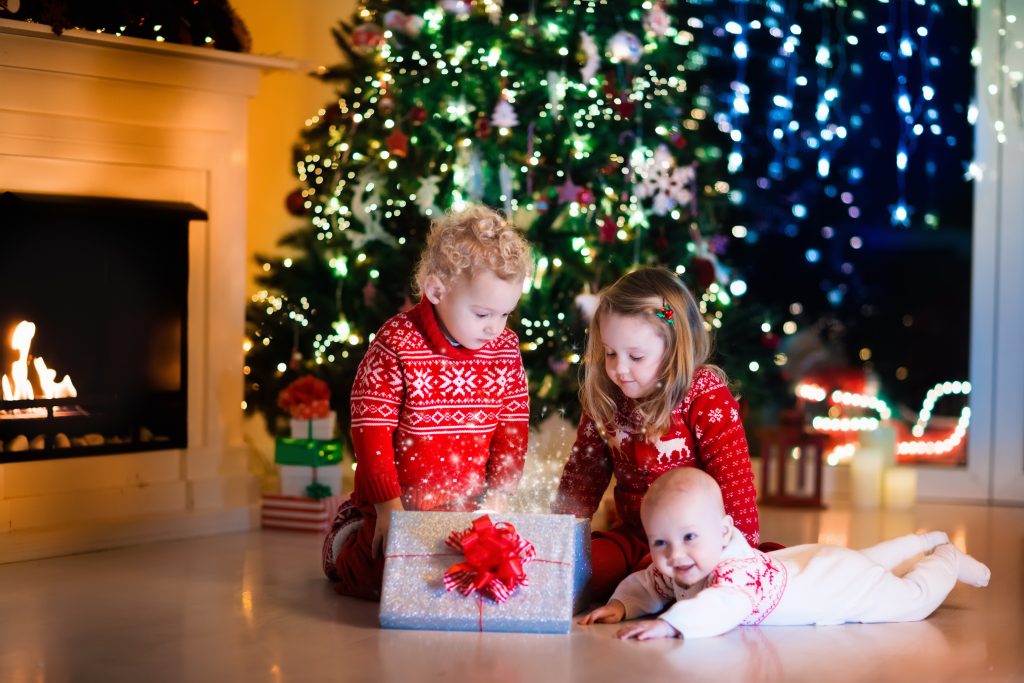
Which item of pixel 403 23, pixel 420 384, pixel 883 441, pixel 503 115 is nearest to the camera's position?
pixel 420 384

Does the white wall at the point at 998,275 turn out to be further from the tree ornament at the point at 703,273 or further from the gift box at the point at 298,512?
the gift box at the point at 298,512

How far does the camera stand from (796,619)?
2.44 meters

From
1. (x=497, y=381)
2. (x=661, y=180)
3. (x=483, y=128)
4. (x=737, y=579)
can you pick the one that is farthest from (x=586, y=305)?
(x=737, y=579)

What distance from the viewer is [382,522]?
2619mm

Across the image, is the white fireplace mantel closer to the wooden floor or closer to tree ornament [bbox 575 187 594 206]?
the wooden floor

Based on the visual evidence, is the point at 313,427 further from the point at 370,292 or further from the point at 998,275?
the point at 998,275

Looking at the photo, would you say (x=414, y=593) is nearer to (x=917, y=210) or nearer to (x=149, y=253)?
(x=149, y=253)

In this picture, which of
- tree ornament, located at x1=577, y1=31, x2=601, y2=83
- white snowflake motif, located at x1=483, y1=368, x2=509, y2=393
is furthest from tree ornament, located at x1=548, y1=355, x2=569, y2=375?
white snowflake motif, located at x1=483, y1=368, x2=509, y2=393

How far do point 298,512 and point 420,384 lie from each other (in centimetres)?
105

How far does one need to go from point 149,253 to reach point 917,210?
286 cm

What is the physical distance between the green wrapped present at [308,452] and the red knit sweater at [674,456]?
109 centimetres

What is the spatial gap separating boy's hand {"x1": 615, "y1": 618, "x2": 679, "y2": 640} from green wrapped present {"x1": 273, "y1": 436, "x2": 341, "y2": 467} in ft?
5.06

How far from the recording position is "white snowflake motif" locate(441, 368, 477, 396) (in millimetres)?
2721

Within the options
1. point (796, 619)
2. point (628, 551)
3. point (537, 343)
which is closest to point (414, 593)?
point (628, 551)
